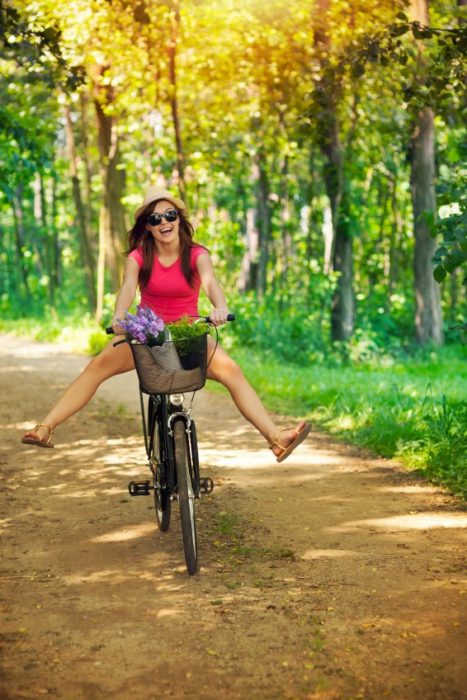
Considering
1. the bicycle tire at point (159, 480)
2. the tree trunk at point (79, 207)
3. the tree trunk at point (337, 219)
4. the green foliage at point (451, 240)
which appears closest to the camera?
the bicycle tire at point (159, 480)

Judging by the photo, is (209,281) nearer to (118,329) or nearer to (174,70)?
(118,329)

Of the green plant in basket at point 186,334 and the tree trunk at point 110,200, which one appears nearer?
the green plant in basket at point 186,334

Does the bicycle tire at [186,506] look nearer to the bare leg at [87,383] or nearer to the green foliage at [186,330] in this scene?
the green foliage at [186,330]

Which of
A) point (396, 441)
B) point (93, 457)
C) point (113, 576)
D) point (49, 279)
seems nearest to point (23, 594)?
point (113, 576)

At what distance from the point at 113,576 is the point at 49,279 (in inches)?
794

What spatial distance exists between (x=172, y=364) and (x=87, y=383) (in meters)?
0.87

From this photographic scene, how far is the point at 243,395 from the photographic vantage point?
20.7ft

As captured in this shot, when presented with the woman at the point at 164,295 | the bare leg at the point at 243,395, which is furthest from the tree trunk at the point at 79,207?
the bare leg at the point at 243,395

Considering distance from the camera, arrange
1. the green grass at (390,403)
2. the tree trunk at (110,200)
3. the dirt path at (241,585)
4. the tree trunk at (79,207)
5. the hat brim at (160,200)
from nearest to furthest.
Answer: the dirt path at (241,585) < the hat brim at (160,200) < the green grass at (390,403) < the tree trunk at (110,200) < the tree trunk at (79,207)

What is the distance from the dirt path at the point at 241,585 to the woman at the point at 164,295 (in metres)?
0.71

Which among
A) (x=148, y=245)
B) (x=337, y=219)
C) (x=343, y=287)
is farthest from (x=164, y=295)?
(x=343, y=287)

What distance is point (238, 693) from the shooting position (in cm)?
404

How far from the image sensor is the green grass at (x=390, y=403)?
8617mm

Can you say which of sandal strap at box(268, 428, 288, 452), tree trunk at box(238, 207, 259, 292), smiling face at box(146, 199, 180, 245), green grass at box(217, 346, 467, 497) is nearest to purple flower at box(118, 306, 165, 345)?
smiling face at box(146, 199, 180, 245)
